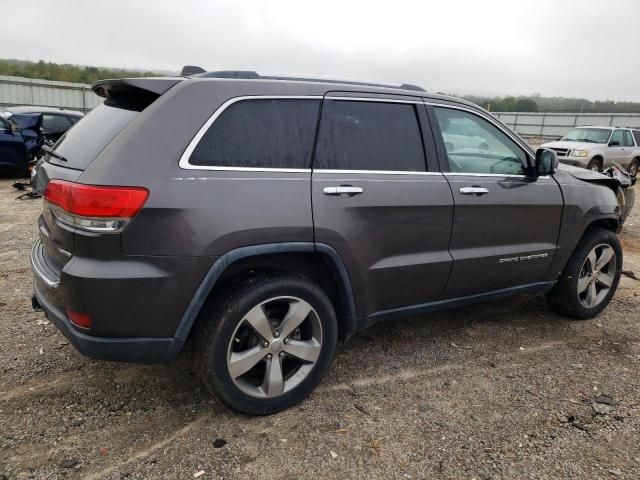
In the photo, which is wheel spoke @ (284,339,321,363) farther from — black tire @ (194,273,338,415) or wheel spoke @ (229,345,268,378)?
wheel spoke @ (229,345,268,378)

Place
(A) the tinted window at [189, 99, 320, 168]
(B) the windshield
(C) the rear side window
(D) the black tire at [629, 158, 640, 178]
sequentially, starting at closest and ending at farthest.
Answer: (A) the tinted window at [189, 99, 320, 168] < (B) the windshield < (C) the rear side window < (D) the black tire at [629, 158, 640, 178]

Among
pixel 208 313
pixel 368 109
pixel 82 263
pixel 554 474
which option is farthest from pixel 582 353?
pixel 82 263

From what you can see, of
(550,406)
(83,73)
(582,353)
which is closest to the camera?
(550,406)

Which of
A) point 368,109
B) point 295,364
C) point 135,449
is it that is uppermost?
point 368,109

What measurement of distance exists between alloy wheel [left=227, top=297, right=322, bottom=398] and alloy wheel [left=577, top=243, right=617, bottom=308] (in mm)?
2566

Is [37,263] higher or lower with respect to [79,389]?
higher

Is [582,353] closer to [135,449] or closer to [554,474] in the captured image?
[554,474]

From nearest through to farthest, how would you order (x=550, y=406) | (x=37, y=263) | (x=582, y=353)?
1. (x=37, y=263)
2. (x=550, y=406)
3. (x=582, y=353)

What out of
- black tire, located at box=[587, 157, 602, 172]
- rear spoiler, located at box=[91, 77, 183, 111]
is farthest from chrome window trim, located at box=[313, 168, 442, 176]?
black tire, located at box=[587, 157, 602, 172]

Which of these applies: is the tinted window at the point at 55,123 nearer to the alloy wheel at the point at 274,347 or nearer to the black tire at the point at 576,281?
the alloy wheel at the point at 274,347

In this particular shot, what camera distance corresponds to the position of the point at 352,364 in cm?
338

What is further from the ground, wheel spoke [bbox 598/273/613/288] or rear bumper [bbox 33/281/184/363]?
rear bumper [bbox 33/281/184/363]

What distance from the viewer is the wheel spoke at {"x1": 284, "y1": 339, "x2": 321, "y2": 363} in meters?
2.73

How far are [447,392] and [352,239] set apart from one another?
3.81 feet
